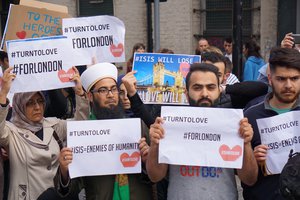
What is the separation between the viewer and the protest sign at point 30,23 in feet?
15.1

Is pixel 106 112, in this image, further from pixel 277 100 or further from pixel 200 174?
pixel 277 100

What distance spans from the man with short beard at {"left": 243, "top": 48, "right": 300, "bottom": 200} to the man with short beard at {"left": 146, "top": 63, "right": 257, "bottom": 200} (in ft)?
0.37

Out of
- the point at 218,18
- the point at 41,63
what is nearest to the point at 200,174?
the point at 41,63

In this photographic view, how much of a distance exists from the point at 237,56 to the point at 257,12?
4.08 m

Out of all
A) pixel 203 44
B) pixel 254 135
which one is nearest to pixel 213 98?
pixel 254 135

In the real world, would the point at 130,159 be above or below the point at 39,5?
below

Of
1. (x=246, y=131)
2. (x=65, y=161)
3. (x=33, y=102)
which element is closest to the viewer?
(x=246, y=131)

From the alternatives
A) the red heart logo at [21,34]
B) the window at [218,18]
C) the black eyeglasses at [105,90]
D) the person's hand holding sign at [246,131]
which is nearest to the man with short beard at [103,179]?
the black eyeglasses at [105,90]

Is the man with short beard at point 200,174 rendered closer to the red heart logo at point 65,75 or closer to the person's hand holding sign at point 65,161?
the person's hand holding sign at point 65,161

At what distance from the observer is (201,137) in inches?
113

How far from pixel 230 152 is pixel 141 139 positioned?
0.60 m

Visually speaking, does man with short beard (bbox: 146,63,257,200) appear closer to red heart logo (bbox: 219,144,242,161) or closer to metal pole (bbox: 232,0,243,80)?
red heart logo (bbox: 219,144,242,161)

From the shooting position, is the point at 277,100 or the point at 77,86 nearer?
the point at 277,100

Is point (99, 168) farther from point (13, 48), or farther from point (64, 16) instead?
point (64, 16)
